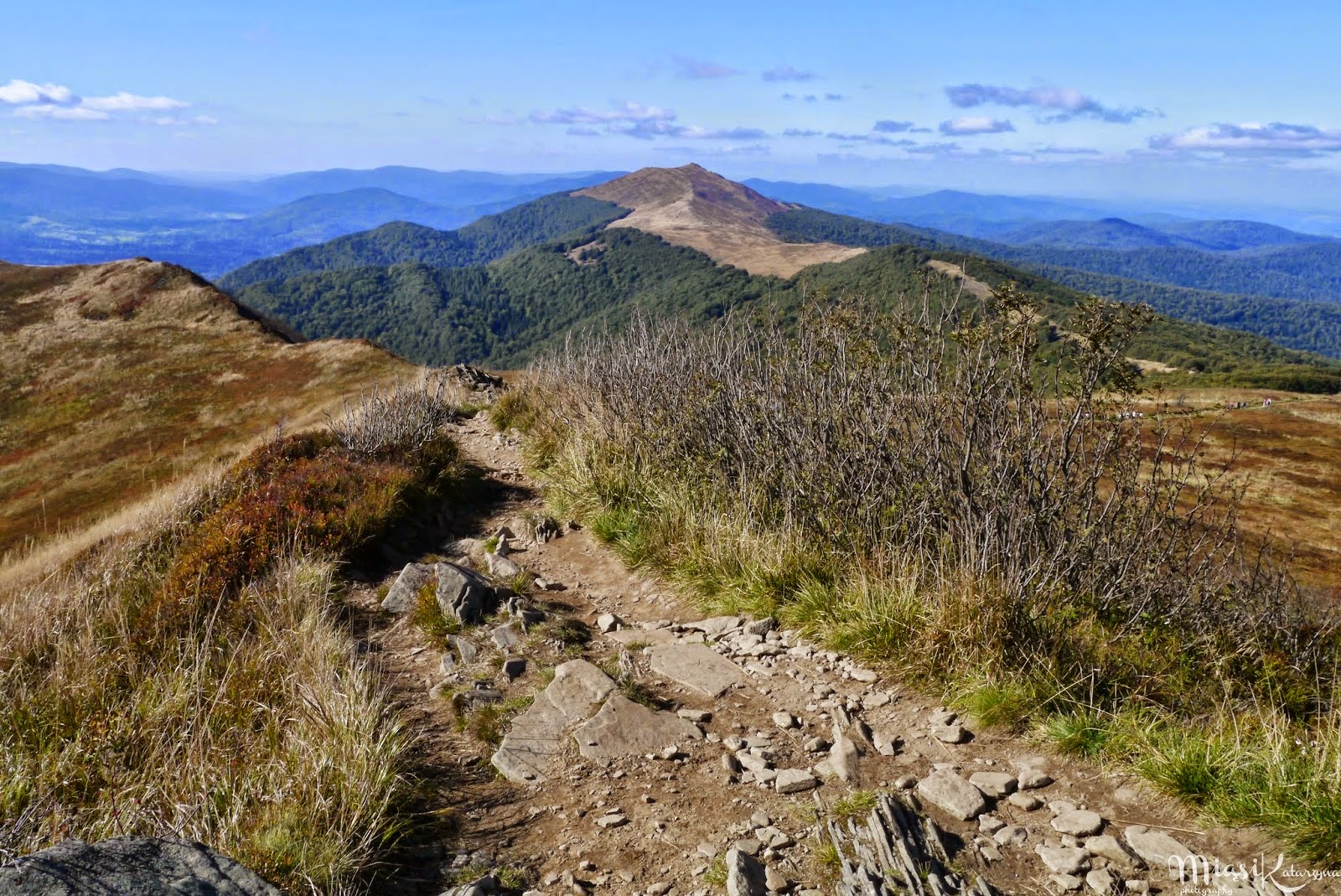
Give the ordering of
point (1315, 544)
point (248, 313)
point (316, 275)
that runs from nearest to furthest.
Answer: point (1315, 544) < point (248, 313) < point (316, 275)

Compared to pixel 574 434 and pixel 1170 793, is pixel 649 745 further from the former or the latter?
pixel 574 434

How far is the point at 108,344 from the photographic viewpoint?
42625mm

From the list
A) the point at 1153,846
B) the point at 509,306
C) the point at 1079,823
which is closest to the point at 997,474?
the point at 1079,823

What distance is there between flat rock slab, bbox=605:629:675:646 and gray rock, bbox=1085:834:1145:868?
3060 mm

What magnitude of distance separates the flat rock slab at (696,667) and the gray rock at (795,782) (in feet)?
3.43

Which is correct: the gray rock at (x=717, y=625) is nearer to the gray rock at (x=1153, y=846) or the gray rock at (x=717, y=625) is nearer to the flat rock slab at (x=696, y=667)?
the flat rock slab at (x=696, y=667)

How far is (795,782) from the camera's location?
12.3ft

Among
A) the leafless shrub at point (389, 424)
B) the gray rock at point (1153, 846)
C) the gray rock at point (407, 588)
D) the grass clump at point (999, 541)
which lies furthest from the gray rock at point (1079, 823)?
the leafless shrub at point (389, 424)

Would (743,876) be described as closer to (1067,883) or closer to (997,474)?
(1067,883)

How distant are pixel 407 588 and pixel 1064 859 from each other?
5.27m

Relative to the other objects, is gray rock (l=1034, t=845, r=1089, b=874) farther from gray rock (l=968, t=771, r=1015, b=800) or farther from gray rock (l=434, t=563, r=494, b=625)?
gray rock (l=434, t=563, r=494, b=625)

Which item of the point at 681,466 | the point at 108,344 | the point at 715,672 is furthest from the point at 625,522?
the point at 108,344

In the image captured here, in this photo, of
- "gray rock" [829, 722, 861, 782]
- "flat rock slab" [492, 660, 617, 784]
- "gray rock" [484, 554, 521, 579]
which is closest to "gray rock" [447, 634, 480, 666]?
"flat rock slab" [492, 660, 617, 784]

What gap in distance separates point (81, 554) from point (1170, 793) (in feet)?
40.6
